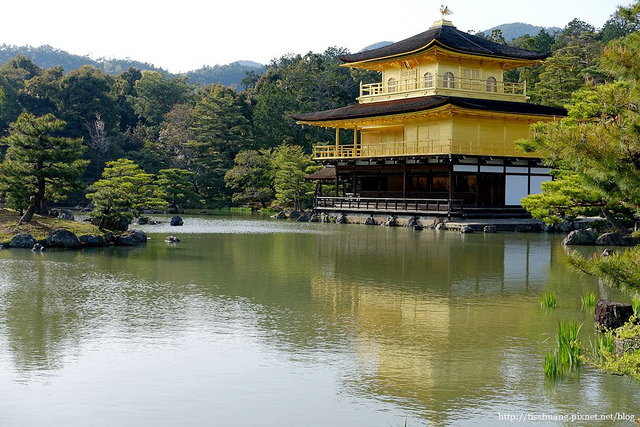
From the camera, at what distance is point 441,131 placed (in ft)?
119

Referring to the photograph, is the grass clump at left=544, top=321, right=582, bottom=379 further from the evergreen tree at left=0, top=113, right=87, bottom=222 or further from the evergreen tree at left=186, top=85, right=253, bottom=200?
the evergreen tree at left=186, top=85, right=253, bottom=200

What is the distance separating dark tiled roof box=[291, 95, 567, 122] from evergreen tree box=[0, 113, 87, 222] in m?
17.2

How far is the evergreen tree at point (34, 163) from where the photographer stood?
22562mm

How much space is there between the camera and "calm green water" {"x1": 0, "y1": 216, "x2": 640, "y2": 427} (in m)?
7.31

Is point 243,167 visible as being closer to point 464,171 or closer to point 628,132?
point 464,171

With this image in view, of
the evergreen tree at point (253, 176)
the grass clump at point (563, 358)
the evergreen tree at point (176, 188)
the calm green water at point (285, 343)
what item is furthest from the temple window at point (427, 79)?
the grass clump at point (563, 358)

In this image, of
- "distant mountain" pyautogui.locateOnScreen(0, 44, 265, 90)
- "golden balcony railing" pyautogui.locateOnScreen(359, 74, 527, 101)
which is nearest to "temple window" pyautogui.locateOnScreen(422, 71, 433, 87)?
"golden balcony railing" pyautogui.locateOnScreen(359, 74, 527, 101)

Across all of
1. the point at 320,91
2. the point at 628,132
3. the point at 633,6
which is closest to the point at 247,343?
the point at 628,132

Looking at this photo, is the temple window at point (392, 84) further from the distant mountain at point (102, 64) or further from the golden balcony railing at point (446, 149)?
the distant mountain at point (102, 64)

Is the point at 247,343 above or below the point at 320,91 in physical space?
below

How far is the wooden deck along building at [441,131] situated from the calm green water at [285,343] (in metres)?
16.6

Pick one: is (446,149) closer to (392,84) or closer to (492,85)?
(492,85)

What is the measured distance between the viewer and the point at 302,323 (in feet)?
36.6

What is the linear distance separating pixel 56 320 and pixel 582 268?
304 inches
